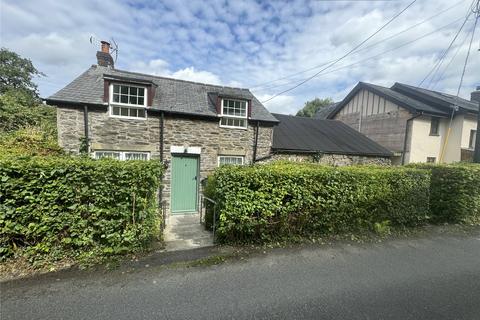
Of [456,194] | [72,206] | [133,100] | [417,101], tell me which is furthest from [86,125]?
[417,101]

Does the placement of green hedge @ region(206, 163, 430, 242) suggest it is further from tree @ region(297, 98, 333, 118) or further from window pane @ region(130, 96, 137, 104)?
tree @ region(297, 98, 333, 118)

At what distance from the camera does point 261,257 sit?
4.33m

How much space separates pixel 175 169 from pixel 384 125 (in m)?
14.7

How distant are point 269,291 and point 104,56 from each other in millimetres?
11779

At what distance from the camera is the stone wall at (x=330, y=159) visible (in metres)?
10.3

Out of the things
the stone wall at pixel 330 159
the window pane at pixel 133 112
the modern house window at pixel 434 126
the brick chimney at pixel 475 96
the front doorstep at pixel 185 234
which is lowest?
the front doorstep at pixel 185 234

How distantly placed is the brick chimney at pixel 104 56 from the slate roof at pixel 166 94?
576 millimetres

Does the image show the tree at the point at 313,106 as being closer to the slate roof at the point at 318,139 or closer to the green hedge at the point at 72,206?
the slate roof at the point at 318,139

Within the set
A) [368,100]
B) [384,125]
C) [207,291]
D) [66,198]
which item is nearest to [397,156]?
[384,125]

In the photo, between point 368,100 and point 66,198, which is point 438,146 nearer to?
point 368,100

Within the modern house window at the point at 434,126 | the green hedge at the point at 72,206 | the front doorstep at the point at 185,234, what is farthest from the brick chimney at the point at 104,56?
the modern house window at the point at 434,126

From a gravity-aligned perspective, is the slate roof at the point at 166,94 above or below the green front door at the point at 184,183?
above

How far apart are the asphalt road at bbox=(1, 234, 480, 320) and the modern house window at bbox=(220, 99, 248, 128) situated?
6.14 meters

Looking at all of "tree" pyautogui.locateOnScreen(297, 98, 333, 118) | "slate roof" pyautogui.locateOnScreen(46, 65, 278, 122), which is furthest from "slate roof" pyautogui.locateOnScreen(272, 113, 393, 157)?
"tree" pyautogui.locateOnScreen(297, 98, 333, 118)
